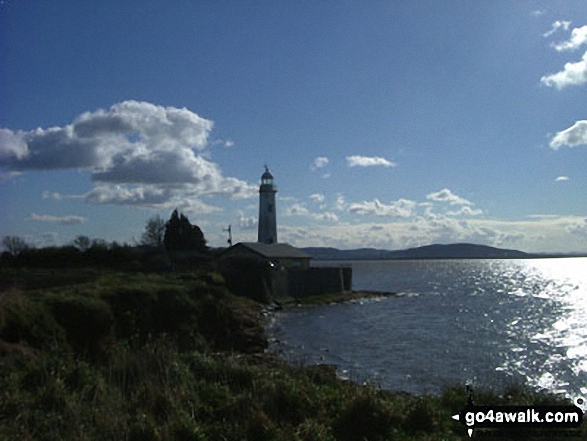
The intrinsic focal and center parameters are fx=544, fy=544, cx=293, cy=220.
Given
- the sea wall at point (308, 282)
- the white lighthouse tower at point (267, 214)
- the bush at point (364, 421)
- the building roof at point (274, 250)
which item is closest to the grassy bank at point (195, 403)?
the bush at point (364, 421)

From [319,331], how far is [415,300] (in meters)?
28.1

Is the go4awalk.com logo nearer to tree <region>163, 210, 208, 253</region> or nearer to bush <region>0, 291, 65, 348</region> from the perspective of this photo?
bush <region>0, 291, 65, 348</region>

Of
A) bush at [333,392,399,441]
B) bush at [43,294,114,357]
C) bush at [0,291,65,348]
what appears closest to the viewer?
bush at [333,392,399,441]

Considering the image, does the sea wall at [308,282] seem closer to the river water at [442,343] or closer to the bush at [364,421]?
the river water at [442,343]

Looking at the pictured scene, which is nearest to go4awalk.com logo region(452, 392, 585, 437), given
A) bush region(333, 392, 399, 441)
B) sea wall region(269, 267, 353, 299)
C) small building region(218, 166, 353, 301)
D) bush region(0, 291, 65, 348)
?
bush region(333, 392, 399, 441)

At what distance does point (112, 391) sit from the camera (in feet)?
27.7

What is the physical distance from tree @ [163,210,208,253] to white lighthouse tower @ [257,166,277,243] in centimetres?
1424

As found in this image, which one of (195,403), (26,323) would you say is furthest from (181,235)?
(195,403)

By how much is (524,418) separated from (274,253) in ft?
177

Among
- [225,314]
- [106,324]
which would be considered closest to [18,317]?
[106,324]

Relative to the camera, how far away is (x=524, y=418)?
8.54 metres

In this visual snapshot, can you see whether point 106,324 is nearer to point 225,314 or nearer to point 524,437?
point 225,314

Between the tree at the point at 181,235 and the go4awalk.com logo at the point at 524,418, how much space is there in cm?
5165

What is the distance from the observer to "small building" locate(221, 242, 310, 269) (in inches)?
2307
